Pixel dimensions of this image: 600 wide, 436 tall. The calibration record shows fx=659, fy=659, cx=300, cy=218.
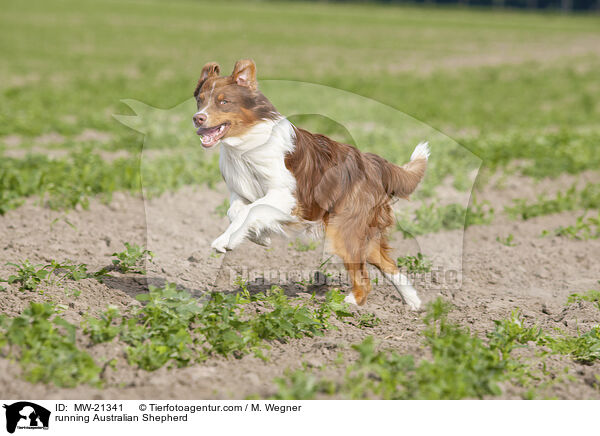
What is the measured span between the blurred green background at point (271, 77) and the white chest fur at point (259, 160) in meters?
0.80

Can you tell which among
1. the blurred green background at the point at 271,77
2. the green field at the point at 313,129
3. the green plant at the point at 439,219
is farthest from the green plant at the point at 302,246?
the blurred green background at the point at 271,77

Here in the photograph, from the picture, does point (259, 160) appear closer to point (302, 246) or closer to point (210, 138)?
point (210, 138)

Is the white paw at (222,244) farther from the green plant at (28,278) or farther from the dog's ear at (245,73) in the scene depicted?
the green plant at (28,278)

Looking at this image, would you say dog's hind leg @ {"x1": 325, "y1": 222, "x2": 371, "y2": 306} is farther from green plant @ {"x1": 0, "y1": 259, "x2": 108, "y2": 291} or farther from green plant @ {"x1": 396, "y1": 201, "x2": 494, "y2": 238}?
green plant @ {"x1": 396, "y1": 201, "x2": 494, "y2": 238}

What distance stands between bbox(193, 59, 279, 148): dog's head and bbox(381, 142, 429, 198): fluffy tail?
1140 mm

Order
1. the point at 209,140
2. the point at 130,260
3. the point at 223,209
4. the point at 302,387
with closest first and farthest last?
the point at 302,387 < the point at 209,140 < the point at 130,260 < the point at 223,209

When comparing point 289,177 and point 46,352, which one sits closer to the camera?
point 46,352

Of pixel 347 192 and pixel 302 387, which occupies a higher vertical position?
pixel 347 192

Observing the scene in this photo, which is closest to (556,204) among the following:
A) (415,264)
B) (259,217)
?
(415,264)

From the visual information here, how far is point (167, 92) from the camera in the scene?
15.5 metres

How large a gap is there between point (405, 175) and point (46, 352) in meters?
2.57

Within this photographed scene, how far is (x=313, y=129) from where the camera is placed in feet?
39.4
